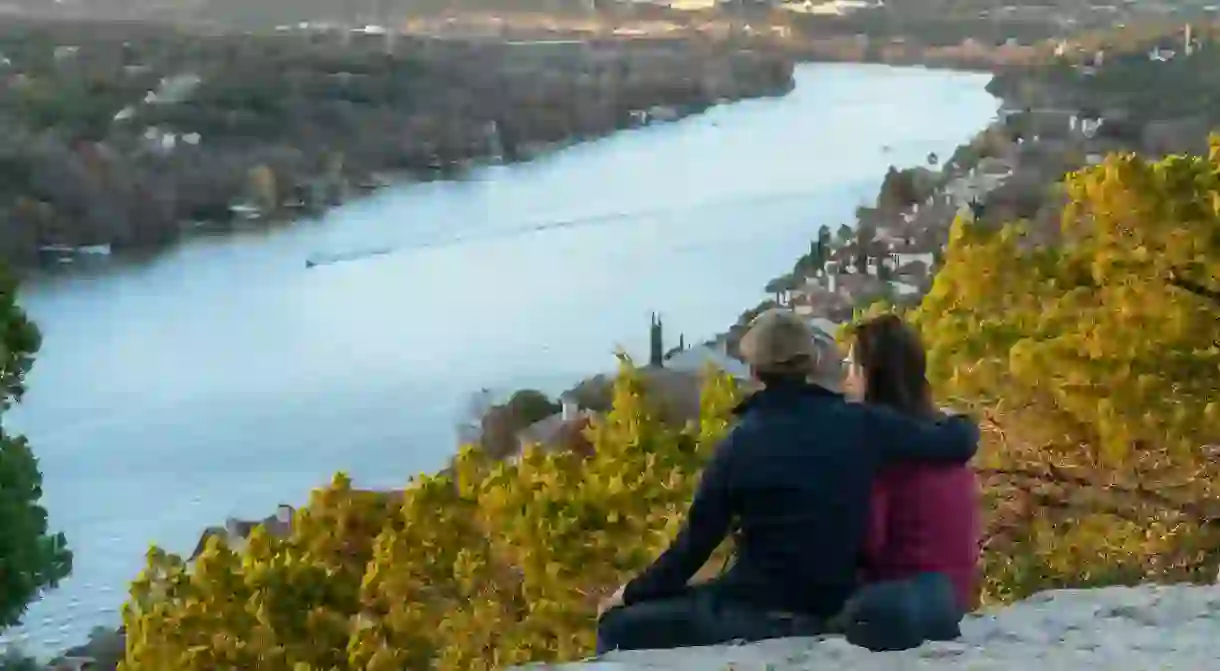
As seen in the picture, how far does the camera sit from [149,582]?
18.0 feet

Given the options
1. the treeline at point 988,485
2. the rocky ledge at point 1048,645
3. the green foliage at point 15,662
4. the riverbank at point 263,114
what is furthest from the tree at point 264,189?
the rocky ledge at point 1048,645

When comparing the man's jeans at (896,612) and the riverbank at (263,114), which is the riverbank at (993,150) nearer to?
the riverbank at (263,114)

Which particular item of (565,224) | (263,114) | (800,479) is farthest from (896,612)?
(263,114)

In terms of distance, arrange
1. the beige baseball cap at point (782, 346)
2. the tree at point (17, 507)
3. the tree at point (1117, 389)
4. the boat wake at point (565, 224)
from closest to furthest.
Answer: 1. the beige baseball cap at point (782, 346)
2. the tree at point (1117, 389)
3. the tree at point (17, 507)
4. the boat wake at point (565, 224)

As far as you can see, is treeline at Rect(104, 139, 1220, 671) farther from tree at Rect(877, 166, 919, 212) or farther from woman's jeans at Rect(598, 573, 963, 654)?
tree at Rect(877, 166, 919, 212)

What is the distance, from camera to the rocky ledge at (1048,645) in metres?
1.85

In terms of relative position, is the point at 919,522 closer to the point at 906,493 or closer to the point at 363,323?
the point at 906,493

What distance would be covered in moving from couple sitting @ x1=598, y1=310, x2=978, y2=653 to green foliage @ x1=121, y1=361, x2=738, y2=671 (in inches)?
70.1

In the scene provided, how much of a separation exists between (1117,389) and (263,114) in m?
23.9

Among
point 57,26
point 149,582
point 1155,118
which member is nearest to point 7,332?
point 149,582

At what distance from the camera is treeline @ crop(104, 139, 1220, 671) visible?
13.2ft

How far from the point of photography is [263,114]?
87.8 feet

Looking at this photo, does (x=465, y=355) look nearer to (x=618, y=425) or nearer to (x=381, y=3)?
(x=618, y=425)

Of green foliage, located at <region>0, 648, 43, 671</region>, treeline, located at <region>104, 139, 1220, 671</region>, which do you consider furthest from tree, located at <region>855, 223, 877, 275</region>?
treeline, located at <region>104, 139, 1220, 671</region>
